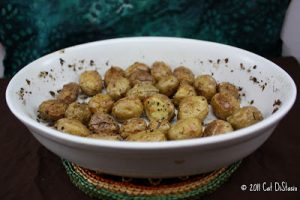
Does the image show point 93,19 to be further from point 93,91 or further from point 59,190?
point 59,190

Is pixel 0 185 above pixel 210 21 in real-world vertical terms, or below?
below

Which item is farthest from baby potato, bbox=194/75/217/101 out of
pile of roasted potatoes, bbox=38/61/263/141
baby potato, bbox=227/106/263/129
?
baby potato, bbox=227/106/263/129

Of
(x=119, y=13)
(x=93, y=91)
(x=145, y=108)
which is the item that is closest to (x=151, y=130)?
(x=145, y=108)

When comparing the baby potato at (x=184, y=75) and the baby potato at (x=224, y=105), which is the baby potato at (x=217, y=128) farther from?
the baby potato at (x=184, y=75)

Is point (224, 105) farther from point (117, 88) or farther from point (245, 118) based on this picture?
point (117, 88)

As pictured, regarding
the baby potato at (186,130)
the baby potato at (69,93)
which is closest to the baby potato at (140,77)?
the baby potato at (69,93)
